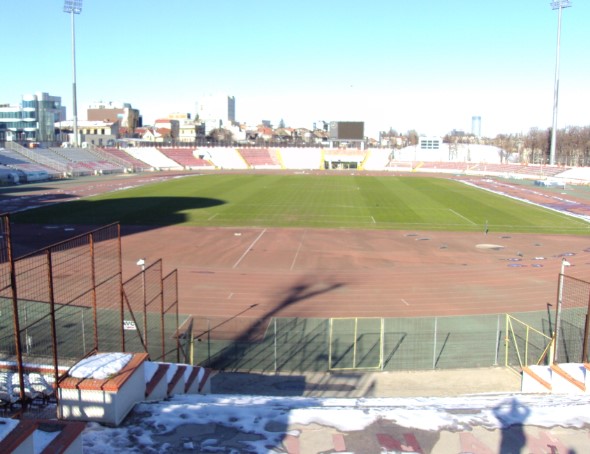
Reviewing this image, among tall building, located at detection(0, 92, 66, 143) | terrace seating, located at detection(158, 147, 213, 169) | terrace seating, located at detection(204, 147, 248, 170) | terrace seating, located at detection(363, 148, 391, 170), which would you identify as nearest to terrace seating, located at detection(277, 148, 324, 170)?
terrace seating, located at detection(204, 147, 248, 170)

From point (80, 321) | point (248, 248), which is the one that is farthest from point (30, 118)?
point (80, 321)

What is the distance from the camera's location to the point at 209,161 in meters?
122

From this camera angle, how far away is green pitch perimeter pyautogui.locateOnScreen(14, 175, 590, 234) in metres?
44.1

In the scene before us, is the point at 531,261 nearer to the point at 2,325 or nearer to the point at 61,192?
the point at 2,325

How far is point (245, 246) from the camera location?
115ft

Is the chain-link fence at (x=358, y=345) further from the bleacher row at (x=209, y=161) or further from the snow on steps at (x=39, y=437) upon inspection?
the bleacher row at (x=209, y=161)

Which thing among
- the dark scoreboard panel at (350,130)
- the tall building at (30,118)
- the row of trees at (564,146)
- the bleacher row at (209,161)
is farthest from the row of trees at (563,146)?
the tall building at (30,118)

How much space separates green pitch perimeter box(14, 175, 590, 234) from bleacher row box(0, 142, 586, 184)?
24.7 meters

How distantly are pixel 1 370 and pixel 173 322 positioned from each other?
904 centimetres

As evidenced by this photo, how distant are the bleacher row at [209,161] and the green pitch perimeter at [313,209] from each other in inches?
971

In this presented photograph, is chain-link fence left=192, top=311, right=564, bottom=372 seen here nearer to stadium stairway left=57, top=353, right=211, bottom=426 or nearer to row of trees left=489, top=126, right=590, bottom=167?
stadium stairway left=57, top=353, right=211, bottom=426

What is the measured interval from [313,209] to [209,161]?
241ft

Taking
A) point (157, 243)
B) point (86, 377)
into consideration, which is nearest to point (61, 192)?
point (157, 243)

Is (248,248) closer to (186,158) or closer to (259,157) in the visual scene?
(186,158)
